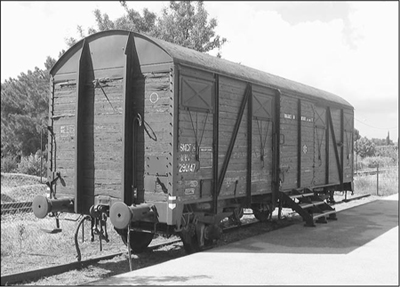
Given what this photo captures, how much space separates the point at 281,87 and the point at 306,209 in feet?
11.3

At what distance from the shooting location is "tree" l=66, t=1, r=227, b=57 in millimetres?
18422

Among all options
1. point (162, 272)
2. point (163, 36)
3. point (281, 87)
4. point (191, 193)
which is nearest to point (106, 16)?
point (163, 36)

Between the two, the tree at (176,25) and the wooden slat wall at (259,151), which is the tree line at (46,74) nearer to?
the tree at (176,25)

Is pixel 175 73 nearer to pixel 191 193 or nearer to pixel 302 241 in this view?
pixel 191 193

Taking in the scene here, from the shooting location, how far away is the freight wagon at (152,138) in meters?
7.33

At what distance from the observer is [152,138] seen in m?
7.45

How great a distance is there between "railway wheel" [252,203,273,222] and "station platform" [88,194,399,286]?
0.79m

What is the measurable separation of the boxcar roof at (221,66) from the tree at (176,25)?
7.25m

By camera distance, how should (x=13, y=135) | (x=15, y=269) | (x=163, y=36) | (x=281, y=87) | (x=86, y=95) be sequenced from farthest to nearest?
(x=13, y=135) < (x=163, y=36) < (x=281, y=87) < (x=86, y=95) < (x=15, y=269)

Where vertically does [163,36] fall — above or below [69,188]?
above

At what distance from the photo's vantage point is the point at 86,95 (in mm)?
8203

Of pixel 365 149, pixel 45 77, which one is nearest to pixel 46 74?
pixel 45 77

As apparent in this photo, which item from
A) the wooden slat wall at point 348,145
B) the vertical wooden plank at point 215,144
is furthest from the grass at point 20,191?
the wooden slat wall at point 348,145

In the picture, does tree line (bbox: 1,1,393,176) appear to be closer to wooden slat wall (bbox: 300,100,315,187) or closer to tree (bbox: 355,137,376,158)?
wooden slat wall (bbox: 300,100,315,187)
